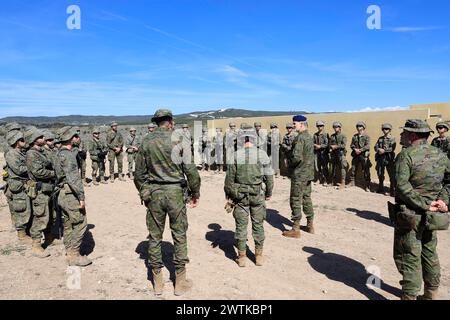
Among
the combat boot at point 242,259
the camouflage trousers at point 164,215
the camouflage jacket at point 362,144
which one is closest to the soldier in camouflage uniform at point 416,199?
the combat boot at point 242,259

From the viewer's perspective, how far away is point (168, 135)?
15.4 ft

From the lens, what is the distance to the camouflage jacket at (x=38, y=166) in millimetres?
6156

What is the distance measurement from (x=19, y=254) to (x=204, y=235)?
3.47m

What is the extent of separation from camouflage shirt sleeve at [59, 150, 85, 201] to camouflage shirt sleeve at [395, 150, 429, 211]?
4.63 m

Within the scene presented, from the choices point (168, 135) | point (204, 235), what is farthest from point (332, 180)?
point (168, 135)

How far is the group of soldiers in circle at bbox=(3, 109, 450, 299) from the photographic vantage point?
4.05 meters

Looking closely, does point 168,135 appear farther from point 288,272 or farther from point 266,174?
point 288,272

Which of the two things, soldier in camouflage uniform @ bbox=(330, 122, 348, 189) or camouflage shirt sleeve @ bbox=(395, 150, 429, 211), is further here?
soldier in camouflage uniform @ bbox=(330, 122, 348, 189)

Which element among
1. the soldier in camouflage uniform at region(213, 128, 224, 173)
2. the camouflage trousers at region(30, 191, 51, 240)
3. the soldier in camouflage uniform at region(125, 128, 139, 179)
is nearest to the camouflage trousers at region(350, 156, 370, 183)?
the soldier in camouflage uniform at region(213, 128, 224, 173)

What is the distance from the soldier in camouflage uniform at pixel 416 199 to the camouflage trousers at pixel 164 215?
8.96 feet

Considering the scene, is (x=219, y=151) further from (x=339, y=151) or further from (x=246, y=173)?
(x=246, y=173)

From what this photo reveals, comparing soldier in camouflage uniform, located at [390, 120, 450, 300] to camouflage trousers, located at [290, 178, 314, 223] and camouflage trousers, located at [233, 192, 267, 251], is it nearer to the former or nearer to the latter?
camouflage trousers, located at [233, 192, 267, 251]

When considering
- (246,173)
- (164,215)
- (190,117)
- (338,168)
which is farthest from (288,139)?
(190,117)

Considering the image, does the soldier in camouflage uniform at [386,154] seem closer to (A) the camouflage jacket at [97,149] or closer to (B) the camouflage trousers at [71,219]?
(B) the camouflage trousers at [71,219]
